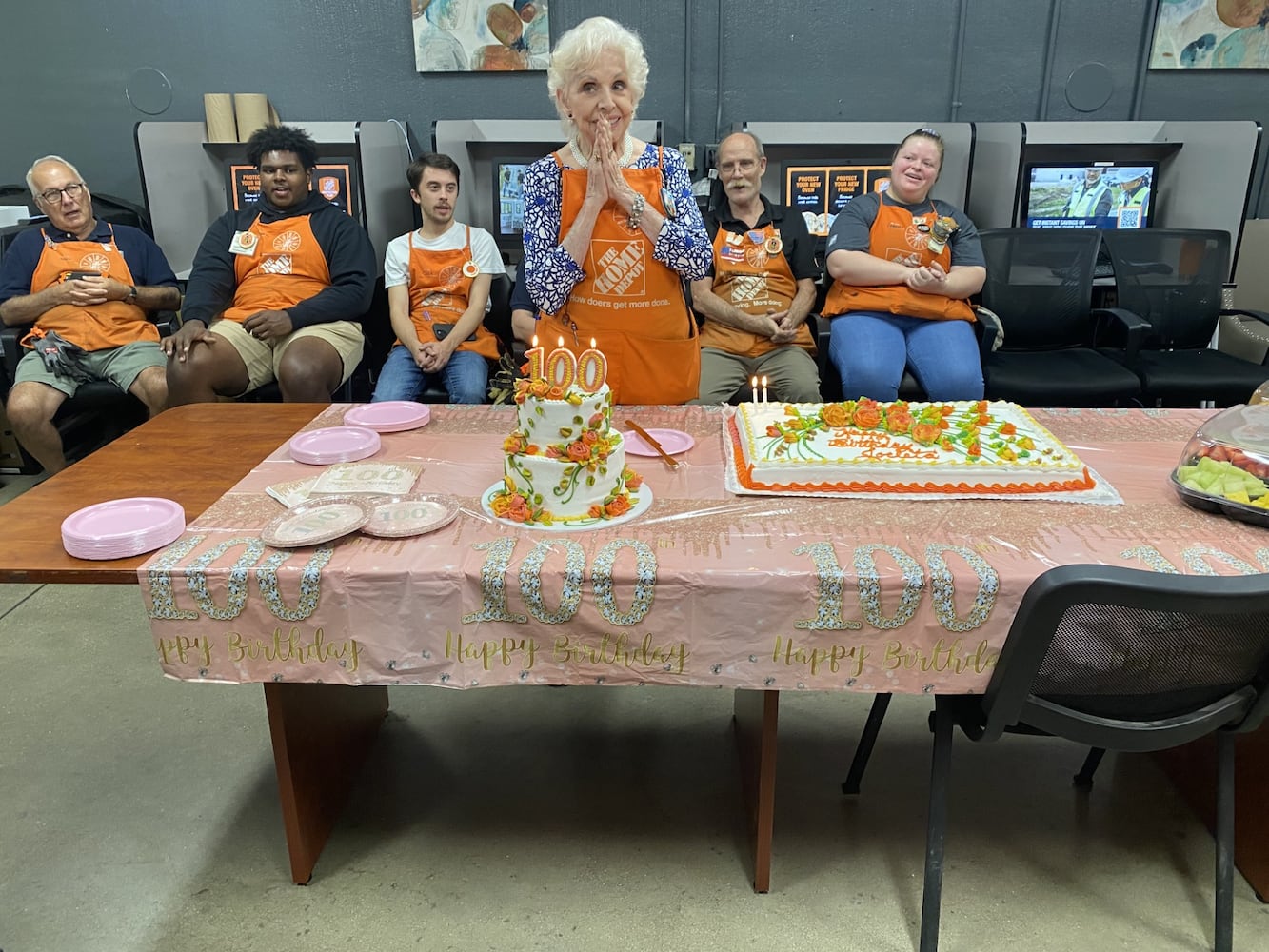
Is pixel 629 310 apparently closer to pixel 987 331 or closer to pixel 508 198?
pixel 987 331

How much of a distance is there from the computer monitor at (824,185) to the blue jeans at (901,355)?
1.02 m

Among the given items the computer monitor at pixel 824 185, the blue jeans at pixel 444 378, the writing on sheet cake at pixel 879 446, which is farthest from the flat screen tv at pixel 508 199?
the writing on sheet cake at pixel 879 446

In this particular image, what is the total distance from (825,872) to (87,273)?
11.2ft

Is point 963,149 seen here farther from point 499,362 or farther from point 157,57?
point 157,57

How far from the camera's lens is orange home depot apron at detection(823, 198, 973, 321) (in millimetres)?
3145

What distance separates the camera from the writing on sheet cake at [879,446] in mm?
1689

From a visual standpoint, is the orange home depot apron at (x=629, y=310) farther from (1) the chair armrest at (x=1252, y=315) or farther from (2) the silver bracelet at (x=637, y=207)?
(1) the chair armrest at (x=1252, y=315)

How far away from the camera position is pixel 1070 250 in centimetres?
352

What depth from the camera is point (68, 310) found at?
346 centimetres

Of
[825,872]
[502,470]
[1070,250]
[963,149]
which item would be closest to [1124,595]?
[825,872]

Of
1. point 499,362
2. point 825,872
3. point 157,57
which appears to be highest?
point 157,57

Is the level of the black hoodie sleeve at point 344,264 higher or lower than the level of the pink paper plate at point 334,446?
higher

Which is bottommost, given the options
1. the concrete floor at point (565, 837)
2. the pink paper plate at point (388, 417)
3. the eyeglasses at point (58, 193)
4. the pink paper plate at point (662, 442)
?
the concrete floor at point (565, 837)

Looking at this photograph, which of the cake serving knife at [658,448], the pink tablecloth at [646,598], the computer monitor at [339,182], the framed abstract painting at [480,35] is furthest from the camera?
the framed abstract painting at [480,35]
